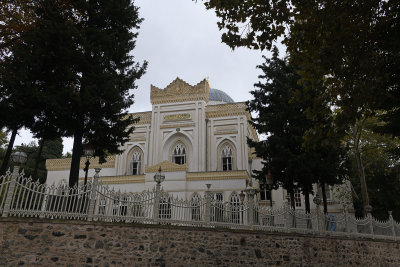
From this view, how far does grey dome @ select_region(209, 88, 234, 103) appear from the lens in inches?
1376

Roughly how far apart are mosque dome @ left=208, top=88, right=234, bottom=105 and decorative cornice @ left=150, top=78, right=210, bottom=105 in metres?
7.06

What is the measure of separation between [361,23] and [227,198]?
1608cm

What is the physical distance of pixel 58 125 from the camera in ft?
38.3

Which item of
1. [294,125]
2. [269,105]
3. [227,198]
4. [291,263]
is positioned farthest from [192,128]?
[291,263]

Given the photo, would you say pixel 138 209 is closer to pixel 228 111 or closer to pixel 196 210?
pixel 196 210

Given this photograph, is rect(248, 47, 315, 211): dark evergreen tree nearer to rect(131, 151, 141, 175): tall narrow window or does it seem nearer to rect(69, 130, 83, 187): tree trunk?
rect(69, 130, 83, 187): tree trunk

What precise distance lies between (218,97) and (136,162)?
12.9m

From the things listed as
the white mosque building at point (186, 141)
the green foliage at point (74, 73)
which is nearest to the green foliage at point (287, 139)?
the green foliage at point (74, 73)

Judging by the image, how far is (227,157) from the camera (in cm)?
2577

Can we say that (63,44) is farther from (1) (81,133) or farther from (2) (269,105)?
(2) (269,105)

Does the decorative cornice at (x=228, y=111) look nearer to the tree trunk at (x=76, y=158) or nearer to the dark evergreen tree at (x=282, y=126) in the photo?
the dark evergreen tree at (x=282, y=126)

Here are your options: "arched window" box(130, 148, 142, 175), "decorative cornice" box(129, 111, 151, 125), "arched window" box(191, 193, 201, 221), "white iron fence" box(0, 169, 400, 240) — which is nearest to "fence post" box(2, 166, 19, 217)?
"white iron fence" box(0, 169, 400, 240)

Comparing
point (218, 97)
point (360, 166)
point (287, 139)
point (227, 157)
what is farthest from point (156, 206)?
point (218, 97)

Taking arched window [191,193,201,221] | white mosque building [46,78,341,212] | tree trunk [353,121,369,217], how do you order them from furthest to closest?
1. white mosque building [46,78,341,212]
2. tree trunk [353,121,369,217]
3. arched window [191,193,201,221]
